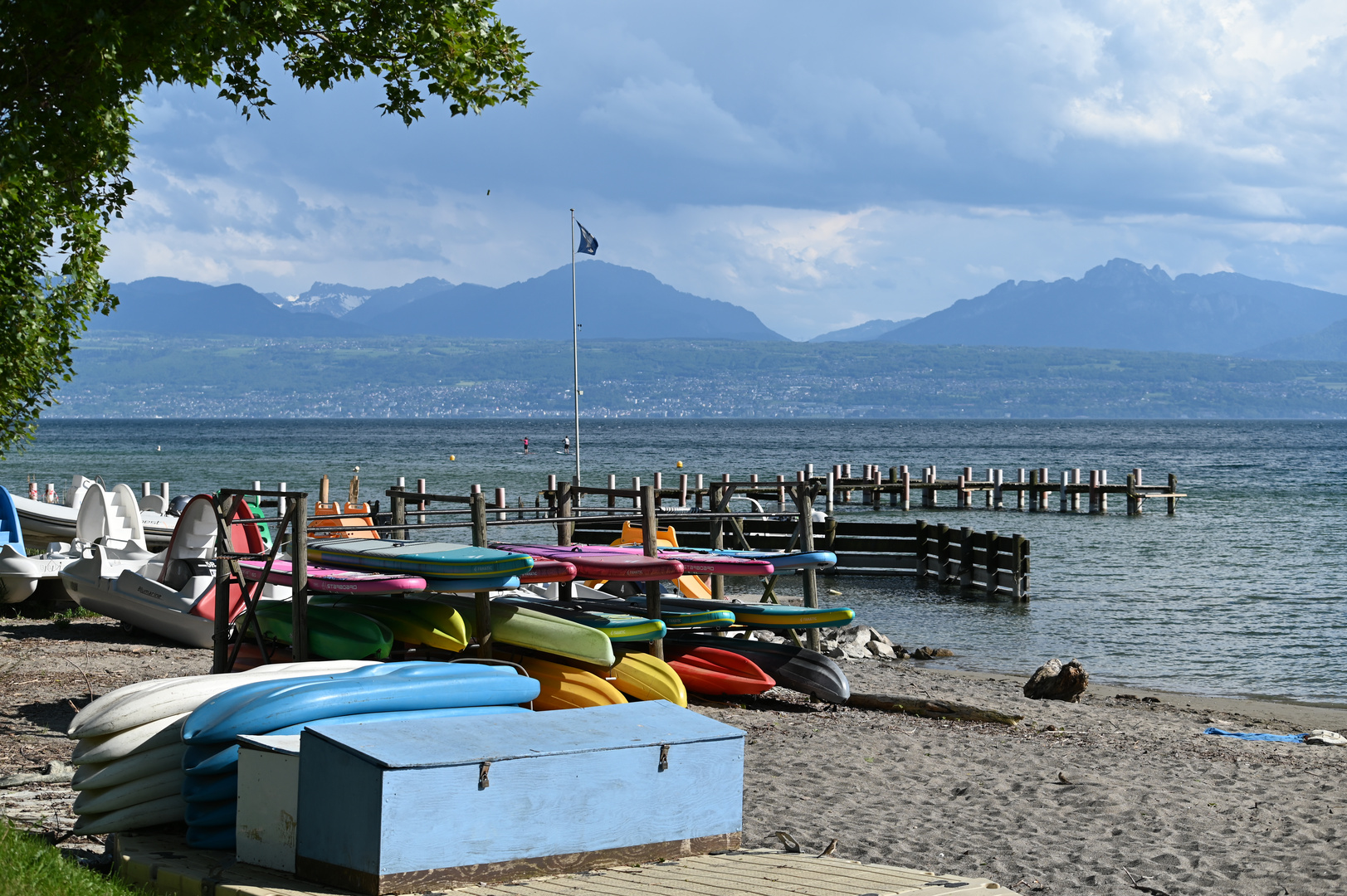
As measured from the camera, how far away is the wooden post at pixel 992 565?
75.3ft

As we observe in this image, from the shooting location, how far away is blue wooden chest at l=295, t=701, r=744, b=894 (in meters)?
4.74

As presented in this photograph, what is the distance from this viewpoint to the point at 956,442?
126m

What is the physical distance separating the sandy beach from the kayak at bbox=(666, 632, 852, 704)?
8.6 inches

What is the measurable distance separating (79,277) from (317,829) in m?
8.06

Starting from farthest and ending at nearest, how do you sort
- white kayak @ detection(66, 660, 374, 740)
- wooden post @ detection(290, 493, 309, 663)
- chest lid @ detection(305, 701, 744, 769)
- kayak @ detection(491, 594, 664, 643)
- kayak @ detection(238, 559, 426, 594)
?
kayak @ detection(491, 594, 664, 643) → wooden post @ detection(290, 493, 309, 663) → kayak @ detection(238, 559, 426, 594) → white kayak @ detection(66, 660, 374, 740) → chest lid @ detection(305, 701, 744, 769)

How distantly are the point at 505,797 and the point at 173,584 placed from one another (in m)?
10.4

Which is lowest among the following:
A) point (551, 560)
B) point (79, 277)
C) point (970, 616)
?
point (970, 616)

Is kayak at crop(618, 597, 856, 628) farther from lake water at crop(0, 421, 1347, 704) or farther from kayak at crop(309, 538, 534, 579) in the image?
lake water at crop(0, 421, 1347, 704)

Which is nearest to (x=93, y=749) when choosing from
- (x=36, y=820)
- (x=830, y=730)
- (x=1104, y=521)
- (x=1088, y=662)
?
(x=36, y=820)

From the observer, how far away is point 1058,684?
1287 centimetres

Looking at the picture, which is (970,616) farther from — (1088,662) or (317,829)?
(317,829)

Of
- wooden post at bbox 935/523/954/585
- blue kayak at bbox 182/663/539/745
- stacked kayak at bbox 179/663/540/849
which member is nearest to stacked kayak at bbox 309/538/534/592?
blue kayak at bbox 182/663/539/745

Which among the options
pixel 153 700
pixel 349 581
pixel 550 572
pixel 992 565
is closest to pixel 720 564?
pixel 550 572

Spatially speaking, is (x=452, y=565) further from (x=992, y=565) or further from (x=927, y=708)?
(x=992, y=565)
